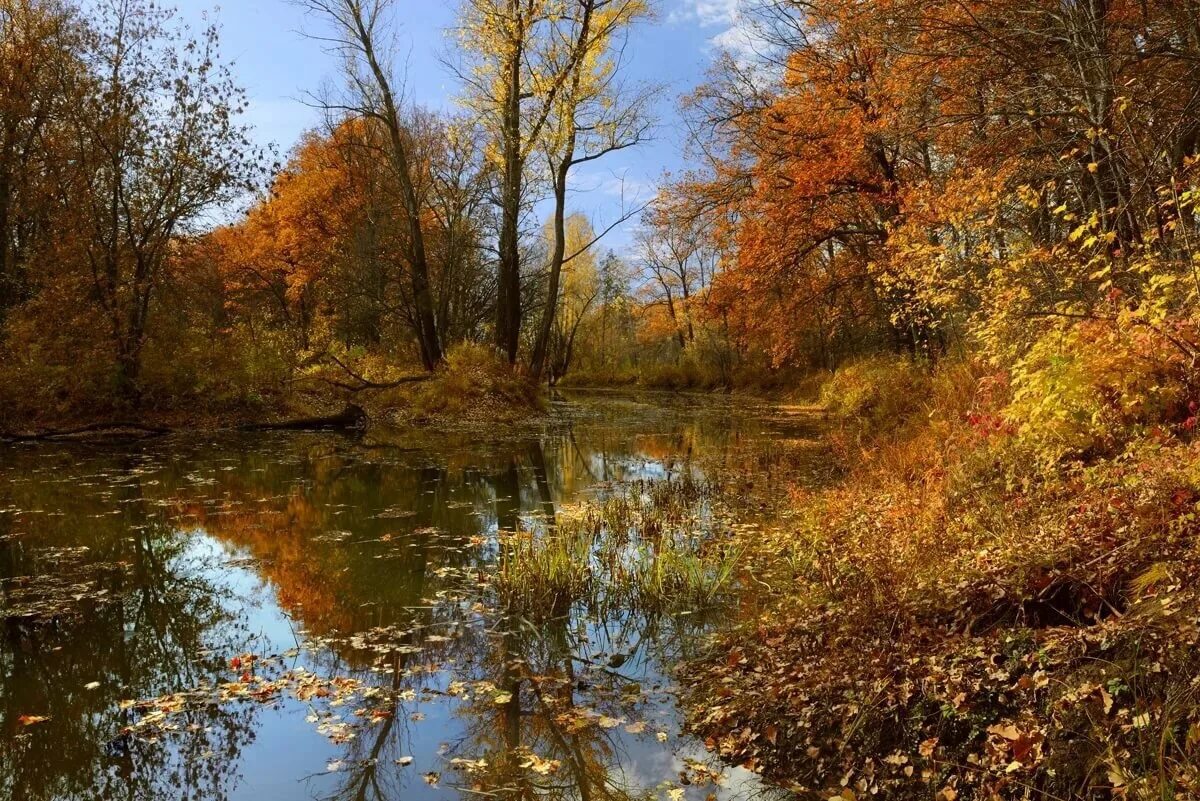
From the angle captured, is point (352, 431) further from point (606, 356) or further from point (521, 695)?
point (606, 356)

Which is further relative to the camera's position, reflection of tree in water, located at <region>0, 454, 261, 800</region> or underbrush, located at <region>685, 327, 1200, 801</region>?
reflection of tree in water, located at <region>0, 454, 261, 800</region>

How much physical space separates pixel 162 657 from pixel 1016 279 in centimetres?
888

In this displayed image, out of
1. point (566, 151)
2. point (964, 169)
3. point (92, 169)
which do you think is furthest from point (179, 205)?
point (964, 169)

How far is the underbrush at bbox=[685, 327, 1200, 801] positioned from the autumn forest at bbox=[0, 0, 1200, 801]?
25 millimetres

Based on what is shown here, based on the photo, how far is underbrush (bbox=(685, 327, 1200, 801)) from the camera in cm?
291

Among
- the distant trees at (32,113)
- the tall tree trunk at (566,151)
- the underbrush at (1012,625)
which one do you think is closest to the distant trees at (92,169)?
the distant trees at (32,113)

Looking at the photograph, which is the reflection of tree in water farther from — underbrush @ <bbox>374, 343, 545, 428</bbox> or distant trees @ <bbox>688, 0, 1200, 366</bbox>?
underbrush @ <bbox>374, 343, 545, 428</bbox>

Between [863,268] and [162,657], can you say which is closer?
[162,657]


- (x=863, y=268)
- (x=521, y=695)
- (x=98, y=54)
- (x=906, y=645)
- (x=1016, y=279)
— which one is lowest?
(x=521, y=695)

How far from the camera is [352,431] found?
56.5 feet

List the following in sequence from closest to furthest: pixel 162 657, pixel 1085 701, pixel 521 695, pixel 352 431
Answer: pixel 1085 701 < pixel 521 695 < pixel 162 657 < pixel 352 431

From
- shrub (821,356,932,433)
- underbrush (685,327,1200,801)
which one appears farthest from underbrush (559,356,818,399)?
underbrush (685,327,1200,801)

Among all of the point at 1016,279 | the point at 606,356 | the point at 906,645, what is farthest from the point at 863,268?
the point at 606,356

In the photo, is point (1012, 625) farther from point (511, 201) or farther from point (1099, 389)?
point (511, 201)
